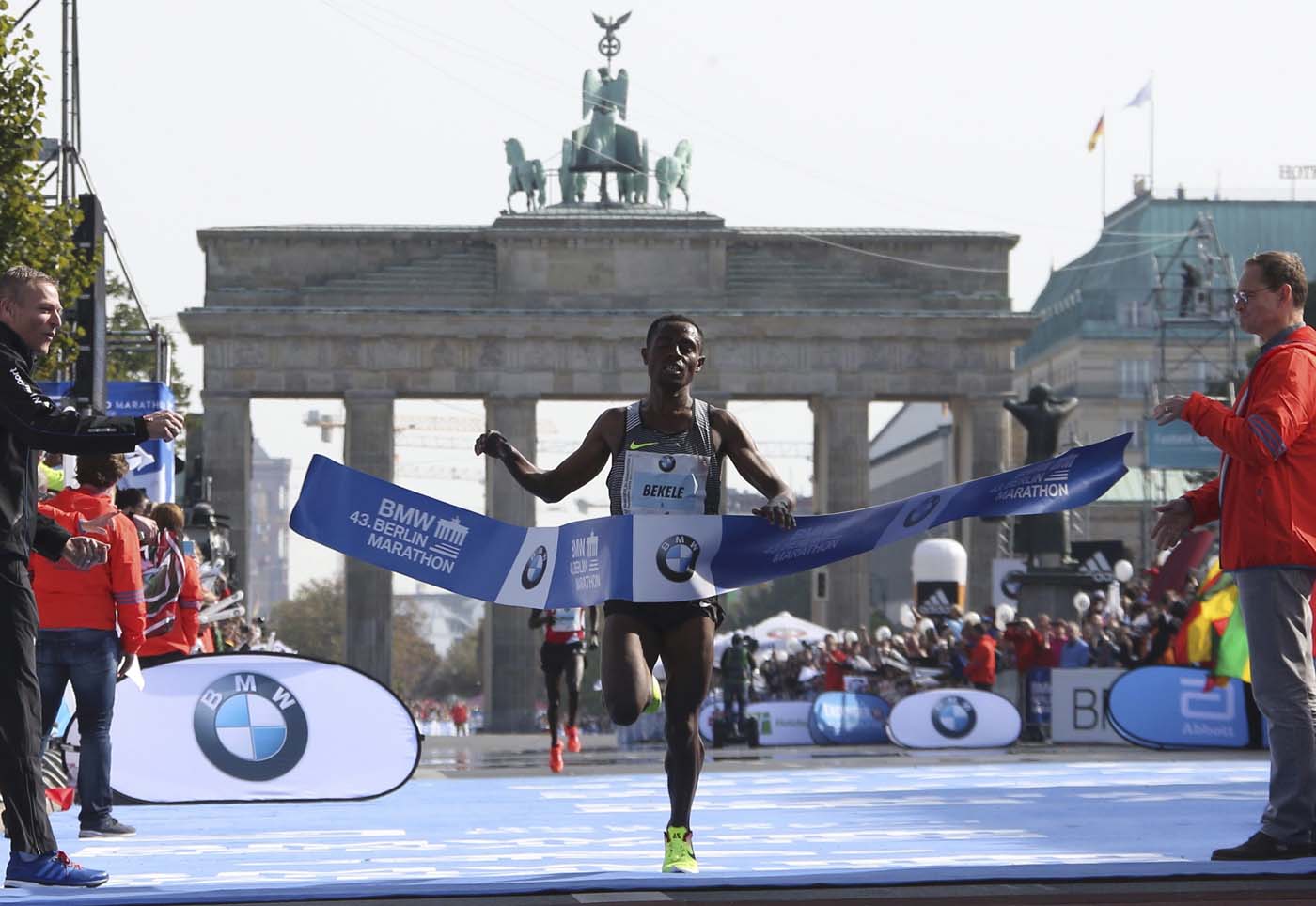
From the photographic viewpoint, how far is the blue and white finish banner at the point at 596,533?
8938 mm

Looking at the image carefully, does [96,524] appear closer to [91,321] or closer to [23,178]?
[91,321]

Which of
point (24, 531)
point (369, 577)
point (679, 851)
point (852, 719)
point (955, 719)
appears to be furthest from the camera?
point (369, 577)

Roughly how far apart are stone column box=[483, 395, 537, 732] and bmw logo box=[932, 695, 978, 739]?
3879 cm

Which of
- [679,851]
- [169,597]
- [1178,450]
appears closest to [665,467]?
[679,851]

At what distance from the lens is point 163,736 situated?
46.2 feet

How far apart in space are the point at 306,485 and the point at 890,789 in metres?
7.22

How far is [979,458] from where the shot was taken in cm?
6806

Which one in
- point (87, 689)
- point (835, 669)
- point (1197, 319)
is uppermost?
point (1197, 319)

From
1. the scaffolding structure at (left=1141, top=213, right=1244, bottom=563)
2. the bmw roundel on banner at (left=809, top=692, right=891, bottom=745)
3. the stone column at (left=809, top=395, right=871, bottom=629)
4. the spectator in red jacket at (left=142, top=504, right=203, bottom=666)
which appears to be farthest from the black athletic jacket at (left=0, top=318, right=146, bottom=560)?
the stone column at (left=809, top=395, right=871, bottom=629)

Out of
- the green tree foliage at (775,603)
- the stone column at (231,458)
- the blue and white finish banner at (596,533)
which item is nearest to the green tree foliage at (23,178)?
the blue and white finish banner at (596,533)

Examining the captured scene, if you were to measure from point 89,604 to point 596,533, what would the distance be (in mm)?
3397

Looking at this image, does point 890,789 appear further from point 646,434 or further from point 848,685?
point 848,685

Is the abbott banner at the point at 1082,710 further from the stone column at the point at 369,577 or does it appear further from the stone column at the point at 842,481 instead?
the stone column at the point at 842,481

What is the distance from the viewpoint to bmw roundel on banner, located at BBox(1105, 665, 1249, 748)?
21875mm
